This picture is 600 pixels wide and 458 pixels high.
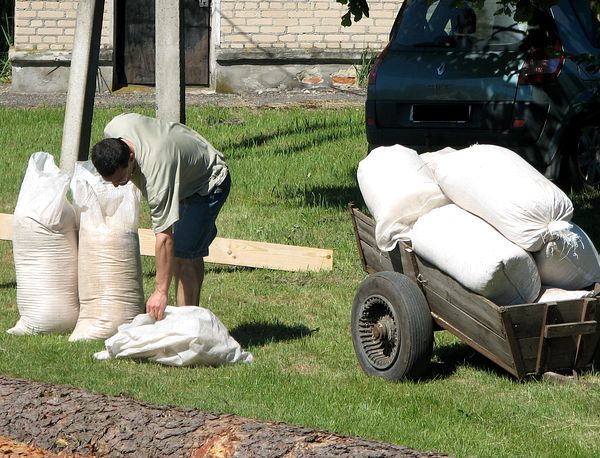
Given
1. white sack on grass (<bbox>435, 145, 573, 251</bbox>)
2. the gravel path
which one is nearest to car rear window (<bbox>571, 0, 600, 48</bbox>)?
white sack on grass (<bbox>435, 145, 573, 251</bbox>)

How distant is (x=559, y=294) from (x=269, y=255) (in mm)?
3357

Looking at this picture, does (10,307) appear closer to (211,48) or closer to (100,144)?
(100,144)

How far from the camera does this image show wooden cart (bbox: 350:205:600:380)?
5.61 meters

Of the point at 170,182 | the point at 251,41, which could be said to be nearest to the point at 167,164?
the point at 170,182

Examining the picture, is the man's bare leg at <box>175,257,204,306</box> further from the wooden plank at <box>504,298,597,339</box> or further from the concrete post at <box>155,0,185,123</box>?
the concrete post at <box>155,0,185,123</box>

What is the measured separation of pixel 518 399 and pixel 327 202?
5.16 metres

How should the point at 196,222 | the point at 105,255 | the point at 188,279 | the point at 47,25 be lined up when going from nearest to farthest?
the point at 196,222, the point at 105,255, the point at 188,279, the point at 47,25

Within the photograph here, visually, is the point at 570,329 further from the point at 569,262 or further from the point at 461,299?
the point at 461,299

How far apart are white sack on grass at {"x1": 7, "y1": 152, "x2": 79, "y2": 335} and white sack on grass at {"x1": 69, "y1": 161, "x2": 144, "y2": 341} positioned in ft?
0.47

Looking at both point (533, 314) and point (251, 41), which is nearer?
point (533, 314)

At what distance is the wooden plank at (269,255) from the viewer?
348 inches

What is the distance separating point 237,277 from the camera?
884 cm

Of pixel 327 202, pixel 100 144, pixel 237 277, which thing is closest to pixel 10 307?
pixel 237 277

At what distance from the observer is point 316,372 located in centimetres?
643
